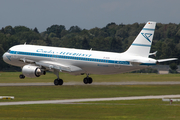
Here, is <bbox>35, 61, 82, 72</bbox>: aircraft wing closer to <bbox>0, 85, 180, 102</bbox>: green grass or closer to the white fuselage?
the white fuselage

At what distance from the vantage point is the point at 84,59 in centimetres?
6109

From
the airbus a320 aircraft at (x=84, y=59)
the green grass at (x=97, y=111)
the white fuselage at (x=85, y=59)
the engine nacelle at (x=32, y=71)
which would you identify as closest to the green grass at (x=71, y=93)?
the white fuselage at (x=85, y=59)

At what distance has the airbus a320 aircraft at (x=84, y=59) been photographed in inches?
2277

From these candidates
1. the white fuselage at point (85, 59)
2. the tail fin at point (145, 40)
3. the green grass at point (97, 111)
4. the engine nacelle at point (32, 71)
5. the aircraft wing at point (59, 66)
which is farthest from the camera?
the aircraft wing at point (59, 66)

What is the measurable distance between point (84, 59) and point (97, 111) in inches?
1111

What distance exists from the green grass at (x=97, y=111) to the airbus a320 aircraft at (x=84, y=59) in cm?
1941

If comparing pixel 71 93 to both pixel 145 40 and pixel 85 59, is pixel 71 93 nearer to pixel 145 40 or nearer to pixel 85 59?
pixel 85 59

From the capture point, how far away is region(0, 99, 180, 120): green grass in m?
30.2

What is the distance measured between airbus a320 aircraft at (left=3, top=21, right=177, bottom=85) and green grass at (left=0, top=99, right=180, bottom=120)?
1941cm

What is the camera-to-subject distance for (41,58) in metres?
63.3

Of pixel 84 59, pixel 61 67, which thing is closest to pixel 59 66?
pixel 61 67

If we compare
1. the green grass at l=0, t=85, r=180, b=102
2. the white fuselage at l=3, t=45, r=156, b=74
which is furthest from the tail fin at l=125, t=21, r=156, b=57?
the green grass at l=0, t=85, r=180, b=102

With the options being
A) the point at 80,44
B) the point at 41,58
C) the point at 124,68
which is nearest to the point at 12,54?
the point at 41,58

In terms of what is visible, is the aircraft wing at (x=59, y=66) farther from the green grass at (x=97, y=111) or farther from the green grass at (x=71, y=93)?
the green grass at (x=97, y=111)
